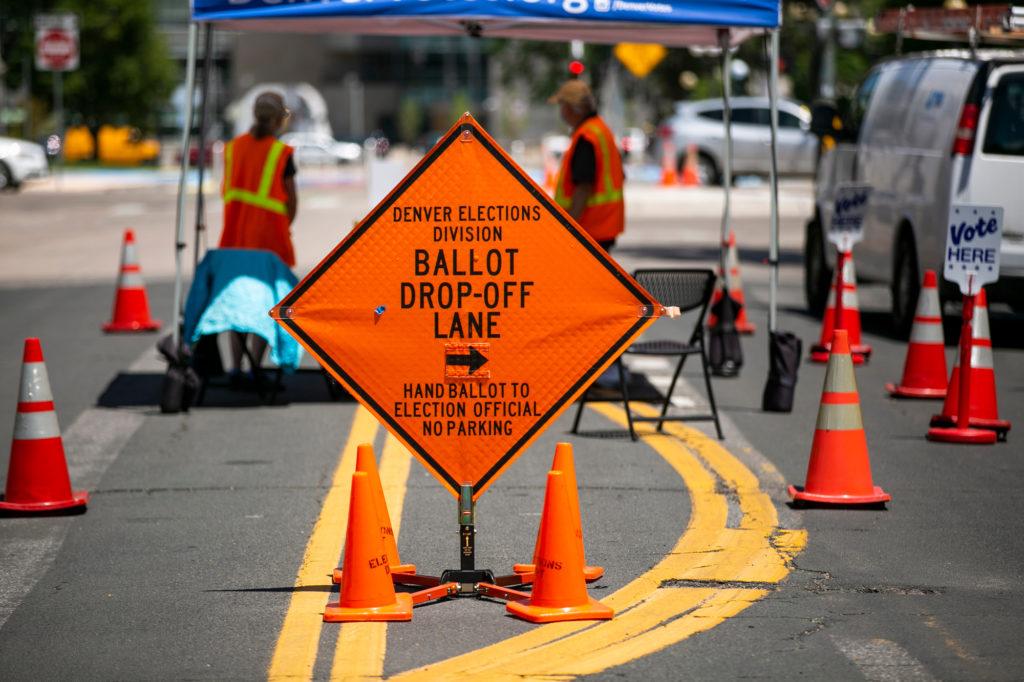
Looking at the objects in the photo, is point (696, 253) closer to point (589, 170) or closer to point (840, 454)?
point (589, 170)

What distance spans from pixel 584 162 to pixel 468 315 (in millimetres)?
4893

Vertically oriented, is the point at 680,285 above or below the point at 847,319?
above

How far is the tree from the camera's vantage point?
2643 inches

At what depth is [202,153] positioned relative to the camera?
41.3 feet

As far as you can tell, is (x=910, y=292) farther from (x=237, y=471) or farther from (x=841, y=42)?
(x=841, y=42)

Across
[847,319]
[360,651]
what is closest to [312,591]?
[360,651]

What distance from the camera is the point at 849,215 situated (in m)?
12.9

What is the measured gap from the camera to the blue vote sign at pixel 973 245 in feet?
32.5

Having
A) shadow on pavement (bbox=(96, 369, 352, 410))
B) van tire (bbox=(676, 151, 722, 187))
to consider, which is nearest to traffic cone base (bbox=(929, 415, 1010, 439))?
shadow on pavement (bbox=(96, 369, 352, 410))

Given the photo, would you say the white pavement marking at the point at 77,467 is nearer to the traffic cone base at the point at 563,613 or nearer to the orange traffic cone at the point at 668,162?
the traffic cone base at the point at 563,613

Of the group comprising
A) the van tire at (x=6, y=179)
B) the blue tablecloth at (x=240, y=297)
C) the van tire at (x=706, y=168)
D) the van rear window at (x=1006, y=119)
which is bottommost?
Answer: the van tire at (x=6, y=179)

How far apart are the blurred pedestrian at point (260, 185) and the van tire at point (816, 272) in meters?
6.28

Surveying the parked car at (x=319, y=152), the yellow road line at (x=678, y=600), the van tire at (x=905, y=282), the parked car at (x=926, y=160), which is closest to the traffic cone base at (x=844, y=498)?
the yellow road line at (x=678, y=600)

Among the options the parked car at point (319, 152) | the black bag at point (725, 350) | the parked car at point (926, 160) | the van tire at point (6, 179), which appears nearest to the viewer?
the black bag at point (725, 350)
